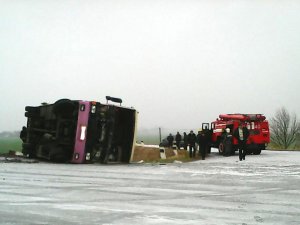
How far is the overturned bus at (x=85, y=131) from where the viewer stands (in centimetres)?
1666

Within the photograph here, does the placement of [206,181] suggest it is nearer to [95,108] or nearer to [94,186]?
[94,186]

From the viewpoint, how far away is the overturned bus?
16656 millimetres

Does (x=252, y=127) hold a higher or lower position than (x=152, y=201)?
higher

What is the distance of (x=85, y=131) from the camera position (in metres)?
16.5

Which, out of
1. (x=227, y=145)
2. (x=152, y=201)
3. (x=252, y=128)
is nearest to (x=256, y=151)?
(x=252, y=128)

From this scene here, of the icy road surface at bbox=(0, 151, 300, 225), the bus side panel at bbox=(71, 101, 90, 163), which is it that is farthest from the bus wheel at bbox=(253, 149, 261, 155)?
the icy road surface at bbox=(0, 151, 300, 225)

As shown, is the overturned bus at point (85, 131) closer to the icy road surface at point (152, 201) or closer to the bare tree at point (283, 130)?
the icy road surface at point (152, 201)

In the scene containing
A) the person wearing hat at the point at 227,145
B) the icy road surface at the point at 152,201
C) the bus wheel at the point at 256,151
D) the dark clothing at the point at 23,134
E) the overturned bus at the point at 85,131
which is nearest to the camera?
the icy road surface at the point at 152,201

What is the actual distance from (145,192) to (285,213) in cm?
300

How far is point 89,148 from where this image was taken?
16938mm

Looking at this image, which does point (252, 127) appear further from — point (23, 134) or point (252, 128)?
point (23, 134)

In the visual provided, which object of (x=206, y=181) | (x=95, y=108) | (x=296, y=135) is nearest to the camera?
(x=206, y=181)

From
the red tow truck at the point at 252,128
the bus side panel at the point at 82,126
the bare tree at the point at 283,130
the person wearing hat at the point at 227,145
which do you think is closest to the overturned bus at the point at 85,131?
the bus side panel at the point at 82,126

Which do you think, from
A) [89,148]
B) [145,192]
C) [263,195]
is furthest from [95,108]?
[263,195]
